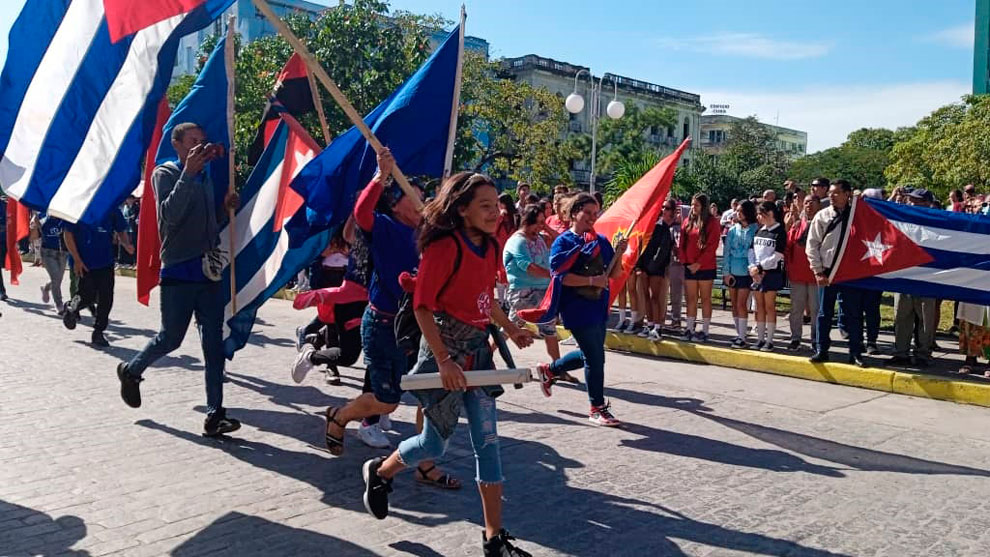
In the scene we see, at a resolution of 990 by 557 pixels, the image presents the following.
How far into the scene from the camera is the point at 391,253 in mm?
5586

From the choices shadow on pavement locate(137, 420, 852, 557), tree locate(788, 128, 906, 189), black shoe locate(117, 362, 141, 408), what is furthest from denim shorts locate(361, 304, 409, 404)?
tree locate(788, 128, 906, 189)

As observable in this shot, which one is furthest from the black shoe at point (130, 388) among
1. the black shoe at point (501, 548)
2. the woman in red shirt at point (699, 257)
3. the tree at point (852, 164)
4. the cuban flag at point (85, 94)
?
the tree at point (852, 164)

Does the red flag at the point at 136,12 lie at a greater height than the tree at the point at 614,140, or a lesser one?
lesser

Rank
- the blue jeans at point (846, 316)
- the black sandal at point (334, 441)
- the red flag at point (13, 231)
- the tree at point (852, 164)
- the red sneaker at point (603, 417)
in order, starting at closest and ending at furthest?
1. the black sandal at point (334, 441)
2. the red sneaker at point (603, 417)
3. the red flag at point (13, 231)
4. the blue jeans at point (846, 316)
5. the tree at point (852, 164)

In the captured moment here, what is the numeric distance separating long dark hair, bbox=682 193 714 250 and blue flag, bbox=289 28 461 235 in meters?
5.94

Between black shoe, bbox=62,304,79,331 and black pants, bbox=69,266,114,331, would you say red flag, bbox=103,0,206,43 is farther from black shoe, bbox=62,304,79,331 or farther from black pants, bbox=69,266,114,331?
black shoe, bbox=62,304,79,331

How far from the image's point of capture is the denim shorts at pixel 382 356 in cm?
557

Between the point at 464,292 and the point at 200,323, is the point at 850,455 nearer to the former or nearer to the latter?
the point at 464,292

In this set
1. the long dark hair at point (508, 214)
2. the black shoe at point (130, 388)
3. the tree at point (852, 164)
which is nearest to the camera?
the black shoe at point (130, 388)

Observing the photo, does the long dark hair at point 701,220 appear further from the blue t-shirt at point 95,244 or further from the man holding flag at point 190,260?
the blue t-shirt at point 95,244

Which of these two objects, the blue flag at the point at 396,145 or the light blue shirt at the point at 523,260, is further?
the light blue shirt at the point at 523,260

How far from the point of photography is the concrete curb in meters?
8.74

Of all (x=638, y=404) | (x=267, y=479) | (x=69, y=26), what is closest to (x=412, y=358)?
(x=267, y=479)

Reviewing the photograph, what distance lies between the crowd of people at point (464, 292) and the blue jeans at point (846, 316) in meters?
0.02
